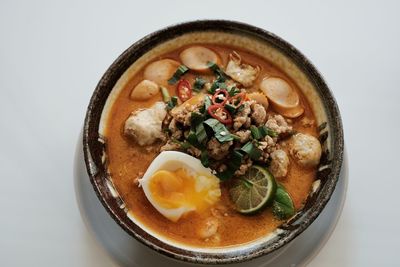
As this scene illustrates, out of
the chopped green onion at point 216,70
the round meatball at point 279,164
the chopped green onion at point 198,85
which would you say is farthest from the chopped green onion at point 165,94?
the round meatball at point 279,164

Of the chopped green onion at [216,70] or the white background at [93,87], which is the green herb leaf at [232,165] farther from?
the white background at [93,87]

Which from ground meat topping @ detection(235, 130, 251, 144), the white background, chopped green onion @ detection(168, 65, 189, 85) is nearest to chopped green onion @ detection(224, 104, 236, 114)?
ground meat topping @ detection(235, 130, 251, 144)

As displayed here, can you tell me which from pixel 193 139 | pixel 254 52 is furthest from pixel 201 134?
pixel 254 52

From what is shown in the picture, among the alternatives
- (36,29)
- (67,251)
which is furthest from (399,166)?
(36,29)

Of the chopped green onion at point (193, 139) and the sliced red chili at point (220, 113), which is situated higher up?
the sliced red chili at point (220, 113)

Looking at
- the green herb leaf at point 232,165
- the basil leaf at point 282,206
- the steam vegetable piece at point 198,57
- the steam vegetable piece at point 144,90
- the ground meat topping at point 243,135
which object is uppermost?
the steam vegetable piece at point 198,57

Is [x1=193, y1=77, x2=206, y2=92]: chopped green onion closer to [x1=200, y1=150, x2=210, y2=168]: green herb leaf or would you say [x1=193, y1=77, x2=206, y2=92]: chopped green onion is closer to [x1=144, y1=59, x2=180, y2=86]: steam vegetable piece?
[x1=144, y1=59, x2=180, y2=86]: steam vegetable piece

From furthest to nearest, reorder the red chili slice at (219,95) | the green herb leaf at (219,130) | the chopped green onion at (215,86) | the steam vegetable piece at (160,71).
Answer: the steam vegetable piece at (160,71) < the chopped green onion at (215,86) < the red chili slice at (219,95) < the green herb leaf at (219,130)

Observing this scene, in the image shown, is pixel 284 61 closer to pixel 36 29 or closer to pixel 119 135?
pixel 119 135
